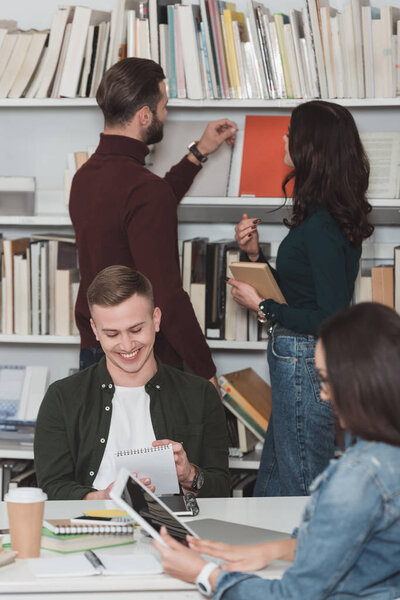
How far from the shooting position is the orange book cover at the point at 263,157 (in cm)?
276

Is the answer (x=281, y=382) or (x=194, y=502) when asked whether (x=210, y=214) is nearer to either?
(x=281, y=382)

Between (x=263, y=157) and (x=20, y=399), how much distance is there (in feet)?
4.01

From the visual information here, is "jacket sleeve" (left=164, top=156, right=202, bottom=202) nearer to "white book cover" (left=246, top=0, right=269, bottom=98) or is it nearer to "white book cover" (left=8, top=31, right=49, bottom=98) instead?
"white book cover" (left=246, top=0, right=269, bottom=98)

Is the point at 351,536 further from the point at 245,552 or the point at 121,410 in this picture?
the point at 121,410

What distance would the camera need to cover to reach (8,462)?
289 centimetres

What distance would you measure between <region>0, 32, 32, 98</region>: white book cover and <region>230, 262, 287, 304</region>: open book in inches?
41.2

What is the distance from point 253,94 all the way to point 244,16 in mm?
323

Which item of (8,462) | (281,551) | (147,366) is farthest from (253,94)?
(281,551)

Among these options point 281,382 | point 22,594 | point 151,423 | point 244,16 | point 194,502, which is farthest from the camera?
point 244,16

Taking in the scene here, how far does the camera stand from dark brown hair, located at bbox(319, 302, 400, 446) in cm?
105

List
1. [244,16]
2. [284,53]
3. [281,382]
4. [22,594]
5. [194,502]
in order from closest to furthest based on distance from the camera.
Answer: [22,594] < [194,502] < [281,382] < [284,53] < [244,16]

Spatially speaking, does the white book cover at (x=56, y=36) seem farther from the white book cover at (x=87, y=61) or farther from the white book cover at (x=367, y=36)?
the white book cover at (x=367, y=36)

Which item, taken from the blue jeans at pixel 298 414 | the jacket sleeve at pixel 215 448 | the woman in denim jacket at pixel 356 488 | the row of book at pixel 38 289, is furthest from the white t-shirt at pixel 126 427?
the row of book at pixel 38 289

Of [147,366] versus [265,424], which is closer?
[147,366]
